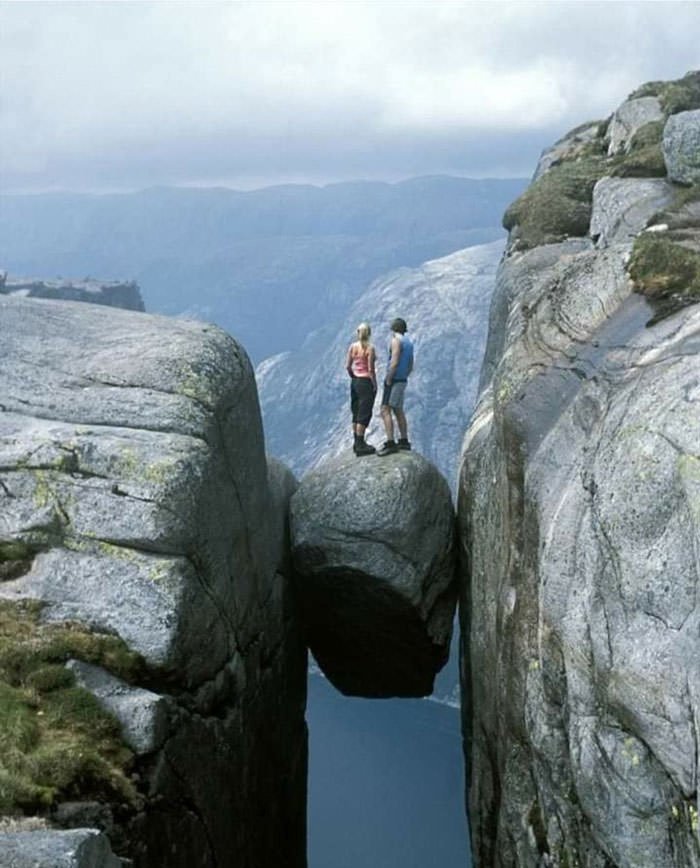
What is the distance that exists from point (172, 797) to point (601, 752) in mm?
7097

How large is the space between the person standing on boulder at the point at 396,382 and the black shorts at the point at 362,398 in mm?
369

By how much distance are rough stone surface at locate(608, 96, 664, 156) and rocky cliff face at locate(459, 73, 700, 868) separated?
2063 centimetres

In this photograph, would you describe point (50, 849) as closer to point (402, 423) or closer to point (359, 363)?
point (359, 363)

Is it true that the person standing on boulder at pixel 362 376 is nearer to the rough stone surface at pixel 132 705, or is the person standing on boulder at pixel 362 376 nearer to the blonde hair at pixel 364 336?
the blonde hair at pixel 364 336

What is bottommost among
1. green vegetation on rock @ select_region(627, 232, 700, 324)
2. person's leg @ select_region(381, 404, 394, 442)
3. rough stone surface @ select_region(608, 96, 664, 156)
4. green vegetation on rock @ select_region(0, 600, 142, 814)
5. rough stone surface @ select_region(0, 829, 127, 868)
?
rough stone surface @ select_region(0, 829, 127, 868)

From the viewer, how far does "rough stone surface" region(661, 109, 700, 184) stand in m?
30.8

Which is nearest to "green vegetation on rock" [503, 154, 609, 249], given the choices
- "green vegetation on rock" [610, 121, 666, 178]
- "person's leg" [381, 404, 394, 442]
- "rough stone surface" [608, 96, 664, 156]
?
"green vegetation on rock" [610, 121, 666, 178]

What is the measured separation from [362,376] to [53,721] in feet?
41.9

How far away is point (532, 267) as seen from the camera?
32875 millimetres

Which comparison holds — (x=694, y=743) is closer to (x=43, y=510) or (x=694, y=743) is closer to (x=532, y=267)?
(x=43, y=510)

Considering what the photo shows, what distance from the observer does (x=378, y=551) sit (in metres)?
26.0

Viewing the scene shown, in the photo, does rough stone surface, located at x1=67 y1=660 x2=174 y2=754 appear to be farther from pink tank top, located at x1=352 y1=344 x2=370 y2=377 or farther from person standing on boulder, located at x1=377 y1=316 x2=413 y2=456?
person standing on boulder, located at x1=377 y1=316 x2=413 y2=456

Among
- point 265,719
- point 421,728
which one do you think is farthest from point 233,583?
point 421,728

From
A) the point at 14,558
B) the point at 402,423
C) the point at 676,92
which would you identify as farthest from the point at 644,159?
the point at 14,558
